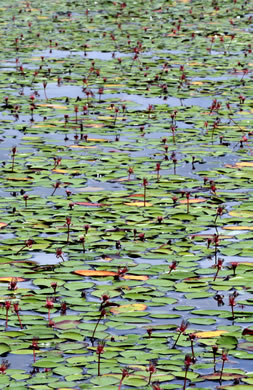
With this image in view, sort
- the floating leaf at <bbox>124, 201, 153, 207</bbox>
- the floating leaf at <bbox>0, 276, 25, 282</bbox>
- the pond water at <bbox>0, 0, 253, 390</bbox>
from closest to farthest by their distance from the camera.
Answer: the pond water at <bbox>0, 0, 253, 390</bbox>, the floating leaf at <bbox>0, 276, 25, 282</bbox>, the floating leaf at <bbox>124, 201, 153, 207</bbox>

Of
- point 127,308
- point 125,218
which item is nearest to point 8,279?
point 127,308

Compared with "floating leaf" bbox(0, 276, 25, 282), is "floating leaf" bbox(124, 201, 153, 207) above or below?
below

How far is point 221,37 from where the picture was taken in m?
14.6

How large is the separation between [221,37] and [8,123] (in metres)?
5.89

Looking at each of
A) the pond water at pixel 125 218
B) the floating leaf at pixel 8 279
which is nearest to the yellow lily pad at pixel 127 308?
the pond water at pixel 125 218

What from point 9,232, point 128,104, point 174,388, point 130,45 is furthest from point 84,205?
point 130,45

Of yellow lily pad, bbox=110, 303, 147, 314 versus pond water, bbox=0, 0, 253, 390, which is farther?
yellow lily pad, bbox=110, 303, 147, 314

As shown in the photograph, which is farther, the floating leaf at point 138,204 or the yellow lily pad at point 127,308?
the floating leaf at point 138,204

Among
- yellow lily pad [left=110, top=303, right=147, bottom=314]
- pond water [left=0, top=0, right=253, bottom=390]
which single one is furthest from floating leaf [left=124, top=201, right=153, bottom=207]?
yellow lily pad [left=110, top=303, right=147, bottom=314]

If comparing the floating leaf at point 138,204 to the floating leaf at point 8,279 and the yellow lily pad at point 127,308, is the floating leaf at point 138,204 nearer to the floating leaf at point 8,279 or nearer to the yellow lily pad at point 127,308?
the floating leaf at point 8,279

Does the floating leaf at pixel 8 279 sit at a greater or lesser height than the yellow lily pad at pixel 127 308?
lesser

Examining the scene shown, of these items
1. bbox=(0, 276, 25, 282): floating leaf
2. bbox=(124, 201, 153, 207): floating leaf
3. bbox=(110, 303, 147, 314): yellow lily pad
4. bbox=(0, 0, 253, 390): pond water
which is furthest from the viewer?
bbox=(124, 201, 153, 207): floating leaf

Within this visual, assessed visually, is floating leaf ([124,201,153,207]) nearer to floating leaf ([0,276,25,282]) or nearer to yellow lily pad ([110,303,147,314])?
floating leaf ([0,276,25,282])

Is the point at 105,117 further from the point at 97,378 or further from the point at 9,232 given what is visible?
the point at 97,378
